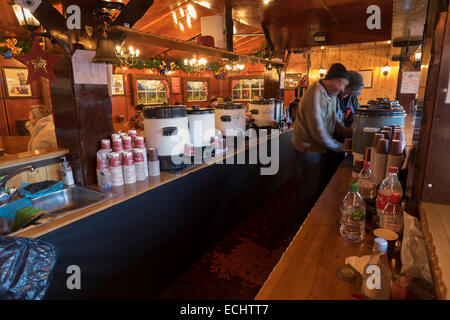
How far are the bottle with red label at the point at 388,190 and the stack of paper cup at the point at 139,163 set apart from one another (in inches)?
61.4

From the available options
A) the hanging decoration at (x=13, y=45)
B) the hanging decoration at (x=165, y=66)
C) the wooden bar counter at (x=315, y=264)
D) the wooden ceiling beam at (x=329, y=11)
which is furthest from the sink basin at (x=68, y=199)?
the hanging decoration at (x=165, y=66)

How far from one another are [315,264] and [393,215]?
0.43m

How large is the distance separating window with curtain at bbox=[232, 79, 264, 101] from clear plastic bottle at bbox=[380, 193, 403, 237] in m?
10.3

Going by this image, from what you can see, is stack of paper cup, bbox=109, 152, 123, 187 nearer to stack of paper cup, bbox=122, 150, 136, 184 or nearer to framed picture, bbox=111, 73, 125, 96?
stack of paper cup, bbox=122, 150, 136, 184

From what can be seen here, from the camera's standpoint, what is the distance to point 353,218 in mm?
1221

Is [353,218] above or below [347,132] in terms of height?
below

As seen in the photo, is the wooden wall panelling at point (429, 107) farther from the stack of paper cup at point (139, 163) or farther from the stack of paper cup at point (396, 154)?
the stack of paper cup at point (139, 163)

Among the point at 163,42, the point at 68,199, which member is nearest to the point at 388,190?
the point at 163,42

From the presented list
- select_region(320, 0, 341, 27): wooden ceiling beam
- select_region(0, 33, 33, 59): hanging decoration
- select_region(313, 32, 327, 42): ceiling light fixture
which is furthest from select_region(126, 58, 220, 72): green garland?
select_region(320, 0, 341, 27): wooden ceiling beam

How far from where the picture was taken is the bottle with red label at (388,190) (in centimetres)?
123

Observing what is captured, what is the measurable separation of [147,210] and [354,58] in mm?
10286

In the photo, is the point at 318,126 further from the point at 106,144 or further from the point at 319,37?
the point at 319,37
